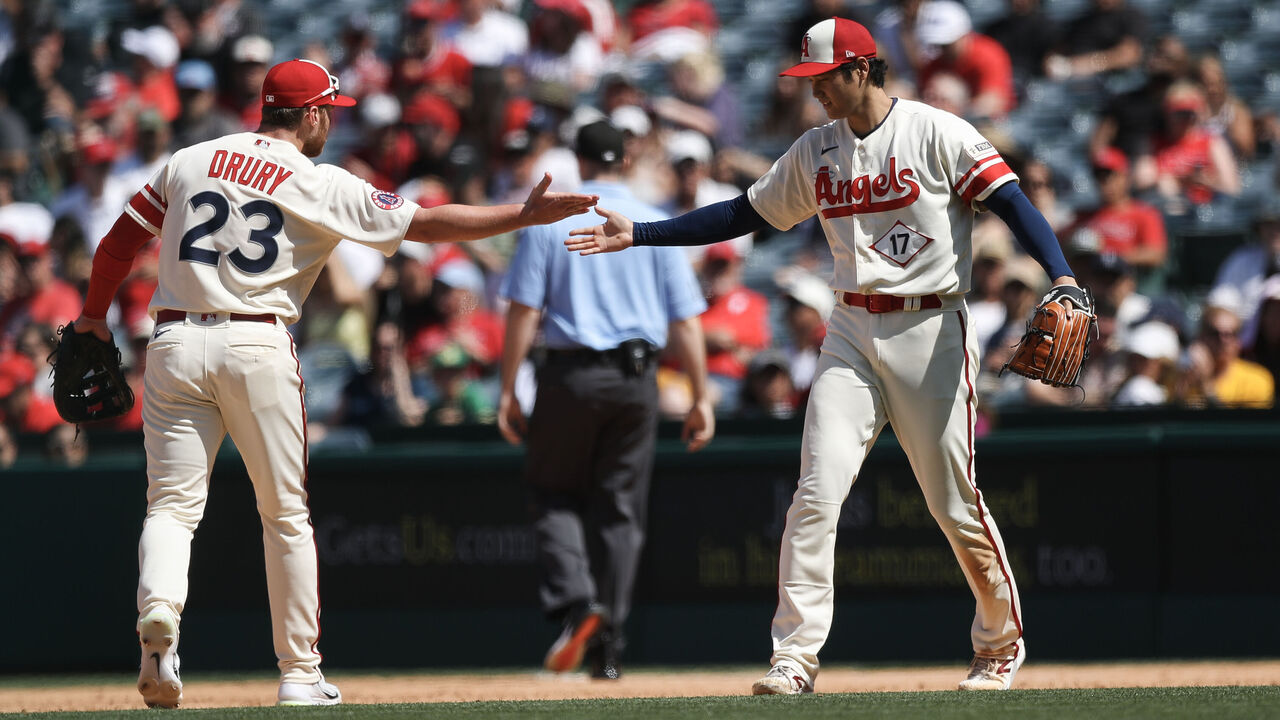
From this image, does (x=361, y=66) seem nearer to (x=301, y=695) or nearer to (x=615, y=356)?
(x=615, y=356)

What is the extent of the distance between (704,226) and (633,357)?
4.45 feet

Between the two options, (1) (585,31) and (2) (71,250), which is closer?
(2) (71,250)

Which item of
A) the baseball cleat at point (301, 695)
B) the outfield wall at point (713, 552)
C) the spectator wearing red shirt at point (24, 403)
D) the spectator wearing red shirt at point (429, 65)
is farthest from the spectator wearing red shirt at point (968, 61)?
the baseball cleat at point (301, 695)

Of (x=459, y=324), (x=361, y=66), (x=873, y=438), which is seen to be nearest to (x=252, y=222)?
(x=873, y=438)

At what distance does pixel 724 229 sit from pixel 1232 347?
4076mm

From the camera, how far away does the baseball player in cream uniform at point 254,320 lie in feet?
16.6

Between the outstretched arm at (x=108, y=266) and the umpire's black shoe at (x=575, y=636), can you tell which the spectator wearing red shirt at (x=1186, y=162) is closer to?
the umpire's black shoe at (x=575, y=636)

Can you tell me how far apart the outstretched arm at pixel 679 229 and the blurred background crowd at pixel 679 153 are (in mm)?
2555

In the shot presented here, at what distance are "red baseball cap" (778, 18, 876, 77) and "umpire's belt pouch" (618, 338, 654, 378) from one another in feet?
5.93

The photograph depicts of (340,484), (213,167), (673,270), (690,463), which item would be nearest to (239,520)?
(340,484)

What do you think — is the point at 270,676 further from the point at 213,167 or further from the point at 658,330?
the point at 213,167

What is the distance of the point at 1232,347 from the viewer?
8.45 meters

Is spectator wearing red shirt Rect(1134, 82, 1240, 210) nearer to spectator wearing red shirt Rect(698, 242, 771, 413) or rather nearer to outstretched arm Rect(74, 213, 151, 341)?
spectator wearing red shirt Rect(698, 242, 771, 413)

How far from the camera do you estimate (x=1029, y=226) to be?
16.4 feet
